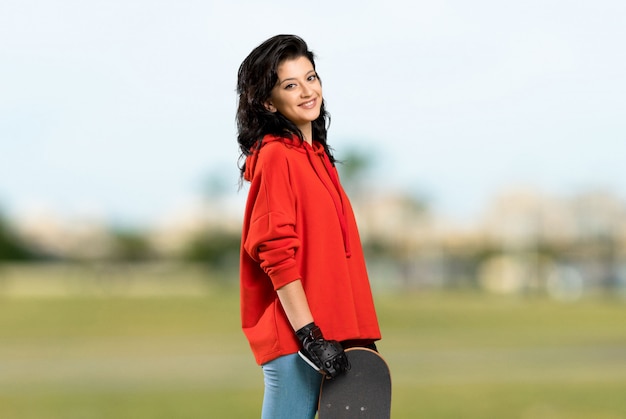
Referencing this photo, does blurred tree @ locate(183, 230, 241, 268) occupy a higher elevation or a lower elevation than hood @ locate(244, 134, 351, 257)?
lower

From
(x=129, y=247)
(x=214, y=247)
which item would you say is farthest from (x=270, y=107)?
(x=129, y=247)

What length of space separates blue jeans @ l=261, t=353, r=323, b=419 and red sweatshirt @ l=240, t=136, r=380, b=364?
0.04 metres

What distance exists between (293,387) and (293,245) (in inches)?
17.8

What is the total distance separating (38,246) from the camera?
219ft

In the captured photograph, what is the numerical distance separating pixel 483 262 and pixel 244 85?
195ft

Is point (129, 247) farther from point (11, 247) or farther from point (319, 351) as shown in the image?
point (319, 351)

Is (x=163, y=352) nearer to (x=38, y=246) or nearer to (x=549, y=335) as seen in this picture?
(x=549, y=335)

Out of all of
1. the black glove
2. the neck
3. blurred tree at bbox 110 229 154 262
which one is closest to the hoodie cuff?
the black glove

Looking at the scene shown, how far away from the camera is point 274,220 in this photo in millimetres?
2770

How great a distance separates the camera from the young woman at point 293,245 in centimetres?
277

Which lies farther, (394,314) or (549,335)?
(394,314)

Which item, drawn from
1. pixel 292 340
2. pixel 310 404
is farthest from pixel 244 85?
pixel 310 404

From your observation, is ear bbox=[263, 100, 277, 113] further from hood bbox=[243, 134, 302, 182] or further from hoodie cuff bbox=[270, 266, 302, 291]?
hoodie cuff bbox=[270, 266, 302, 291]

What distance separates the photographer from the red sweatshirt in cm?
279
